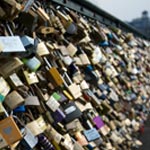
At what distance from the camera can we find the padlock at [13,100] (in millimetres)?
2816

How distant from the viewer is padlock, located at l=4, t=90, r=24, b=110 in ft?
9.24

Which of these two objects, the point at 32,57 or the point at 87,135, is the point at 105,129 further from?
the point at 32,57

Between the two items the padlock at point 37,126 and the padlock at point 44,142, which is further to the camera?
the padlock at point 44,142

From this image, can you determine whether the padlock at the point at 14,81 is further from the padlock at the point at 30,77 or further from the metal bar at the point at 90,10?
the metal bar at the point at 90,10

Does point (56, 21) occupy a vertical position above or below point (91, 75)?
above

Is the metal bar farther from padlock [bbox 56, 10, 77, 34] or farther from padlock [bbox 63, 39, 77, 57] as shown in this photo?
padlock [bbox 63, 39, 77, 57]

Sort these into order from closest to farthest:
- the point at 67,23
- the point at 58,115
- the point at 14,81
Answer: the point at 14,81 → the point at 58,115 → the point at 67,23

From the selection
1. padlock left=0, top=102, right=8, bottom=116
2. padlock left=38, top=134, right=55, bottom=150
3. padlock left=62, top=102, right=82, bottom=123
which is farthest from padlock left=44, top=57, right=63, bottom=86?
padlock left=0, top=102, right=8, bottom=116

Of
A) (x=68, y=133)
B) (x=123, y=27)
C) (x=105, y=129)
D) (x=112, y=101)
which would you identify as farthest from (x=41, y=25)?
(x=123, y=27)

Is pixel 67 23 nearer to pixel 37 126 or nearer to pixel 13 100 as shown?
pixel 37 126

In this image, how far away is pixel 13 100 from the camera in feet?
9.26

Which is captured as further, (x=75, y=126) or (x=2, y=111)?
(x=75, y=126)

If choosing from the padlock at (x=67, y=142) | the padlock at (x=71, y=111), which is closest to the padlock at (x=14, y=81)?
the padlock at (x=67, y=142)

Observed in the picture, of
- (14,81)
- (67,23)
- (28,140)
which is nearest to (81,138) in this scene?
(67,23)
